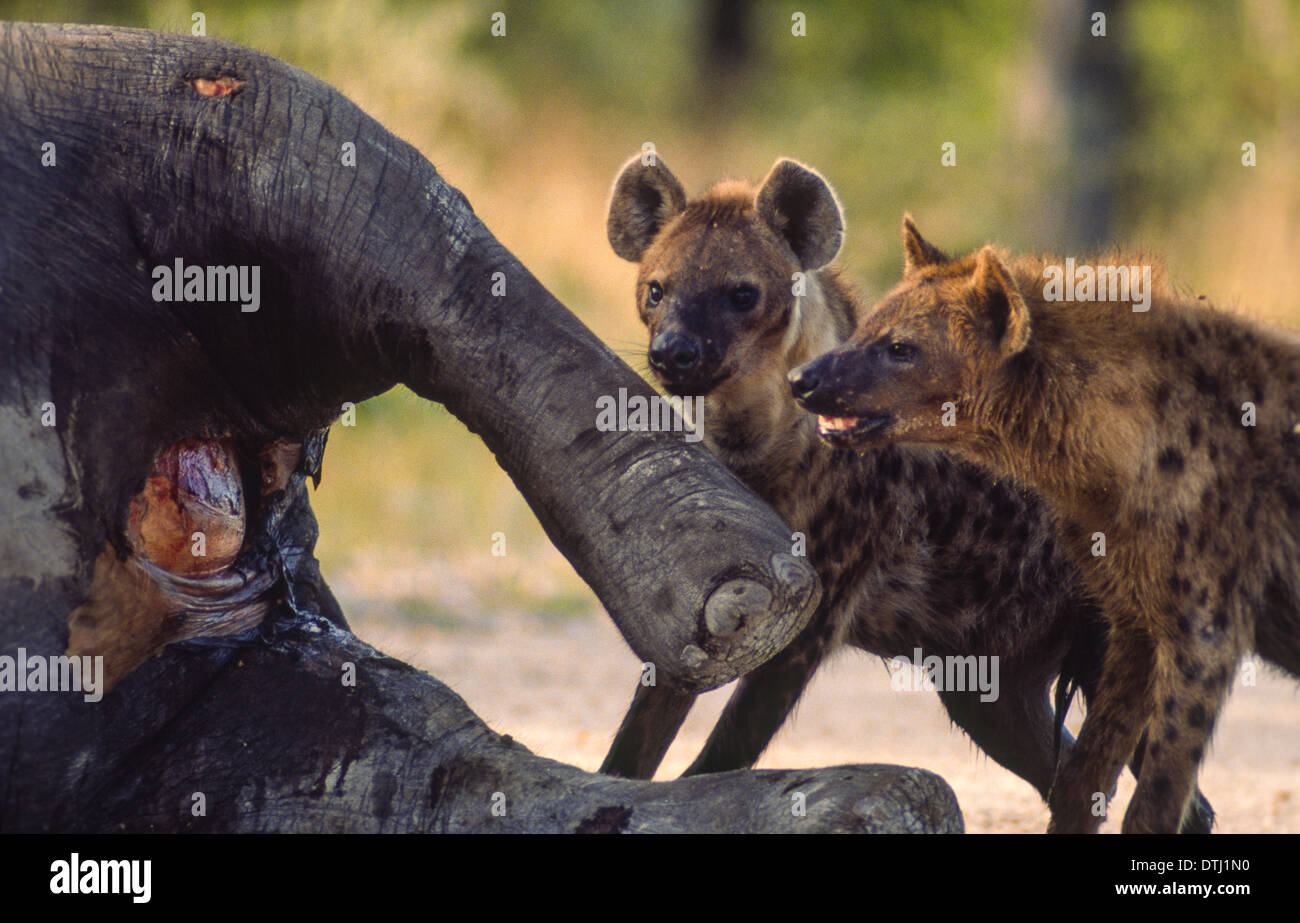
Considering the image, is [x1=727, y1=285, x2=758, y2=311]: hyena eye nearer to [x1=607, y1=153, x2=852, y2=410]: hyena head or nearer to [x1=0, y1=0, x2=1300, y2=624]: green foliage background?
[x1=607, y1=153, x2=852, y2=410]: hyena head

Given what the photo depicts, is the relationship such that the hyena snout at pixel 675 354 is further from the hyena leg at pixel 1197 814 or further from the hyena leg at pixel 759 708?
the hyena leg at pixel 1197 814

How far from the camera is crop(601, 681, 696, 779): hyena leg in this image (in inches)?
164

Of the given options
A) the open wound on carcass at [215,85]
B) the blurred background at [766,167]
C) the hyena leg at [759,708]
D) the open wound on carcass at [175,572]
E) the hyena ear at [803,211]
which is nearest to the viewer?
the open wound on carcass at [175,572]

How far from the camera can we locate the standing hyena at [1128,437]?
12.1 feet

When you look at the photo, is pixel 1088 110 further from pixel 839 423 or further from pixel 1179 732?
pixel 1179 732

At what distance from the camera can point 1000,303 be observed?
3865 millimetres

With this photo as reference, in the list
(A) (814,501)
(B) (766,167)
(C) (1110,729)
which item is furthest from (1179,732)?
(B) (766,167)

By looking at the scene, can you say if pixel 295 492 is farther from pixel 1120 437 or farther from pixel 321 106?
pixel 1120 437

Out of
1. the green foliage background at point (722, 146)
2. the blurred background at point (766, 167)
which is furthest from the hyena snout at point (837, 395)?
the green foliage background at point (722, 146)

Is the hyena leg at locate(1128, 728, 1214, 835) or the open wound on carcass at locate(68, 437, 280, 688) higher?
the open wound on carcass at locate(68, 437, 280, 688)

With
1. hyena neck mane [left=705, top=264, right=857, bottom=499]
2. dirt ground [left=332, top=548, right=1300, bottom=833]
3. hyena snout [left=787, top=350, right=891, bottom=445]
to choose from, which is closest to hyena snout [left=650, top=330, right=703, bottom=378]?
hyena neck mane [left=705, top=264, right=857, bottom=499]

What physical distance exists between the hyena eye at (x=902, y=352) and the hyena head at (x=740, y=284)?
468 millimetres

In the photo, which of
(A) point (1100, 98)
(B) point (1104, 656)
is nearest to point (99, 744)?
(B) point (1104, 656)

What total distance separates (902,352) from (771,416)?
1.71 ft
